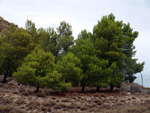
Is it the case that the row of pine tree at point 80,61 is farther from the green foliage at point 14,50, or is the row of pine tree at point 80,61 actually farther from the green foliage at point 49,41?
the green foliage at point 49,41

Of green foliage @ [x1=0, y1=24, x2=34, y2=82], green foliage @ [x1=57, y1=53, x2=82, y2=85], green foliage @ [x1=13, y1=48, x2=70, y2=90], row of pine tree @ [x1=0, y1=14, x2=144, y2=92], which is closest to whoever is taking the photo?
green foliage @ [x1=13, y1=48, x2=70, y2=90]

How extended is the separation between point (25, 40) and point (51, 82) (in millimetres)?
12365

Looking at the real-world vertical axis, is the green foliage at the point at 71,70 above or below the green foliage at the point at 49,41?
below

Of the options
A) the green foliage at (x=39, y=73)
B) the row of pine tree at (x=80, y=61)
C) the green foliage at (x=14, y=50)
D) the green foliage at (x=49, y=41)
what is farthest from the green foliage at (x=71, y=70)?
the green foliage at (x=49, y=41)

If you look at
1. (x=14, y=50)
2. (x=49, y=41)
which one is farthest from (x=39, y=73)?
(x=49, y=41)

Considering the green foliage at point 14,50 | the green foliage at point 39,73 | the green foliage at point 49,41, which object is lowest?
the green foliage at point 39,73

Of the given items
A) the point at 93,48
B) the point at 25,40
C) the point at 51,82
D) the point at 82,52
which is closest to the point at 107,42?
the point at 93,48

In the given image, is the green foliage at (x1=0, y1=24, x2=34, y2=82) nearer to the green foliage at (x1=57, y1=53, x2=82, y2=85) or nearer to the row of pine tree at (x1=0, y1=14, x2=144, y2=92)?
the row of pine tree at (x1=0, y1=14, x2=144, y2=92)

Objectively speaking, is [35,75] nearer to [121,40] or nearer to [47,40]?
[121,40]

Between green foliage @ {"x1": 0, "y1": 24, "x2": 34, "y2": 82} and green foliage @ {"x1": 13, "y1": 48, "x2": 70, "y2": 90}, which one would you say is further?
green foliage @ {"x1": 0, "y1": 24, "x2": 34, "y2": 82}

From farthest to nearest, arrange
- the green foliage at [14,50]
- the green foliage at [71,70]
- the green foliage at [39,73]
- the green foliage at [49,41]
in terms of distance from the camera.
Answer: the green foliage at [49,41]
the green foliage at [14,50]
the green foliage at [71,70]
the green foliage at [39,73]

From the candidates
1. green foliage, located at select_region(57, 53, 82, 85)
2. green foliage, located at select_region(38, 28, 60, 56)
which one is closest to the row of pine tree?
green foliage, located at select_region(57, 53, 82, 85)

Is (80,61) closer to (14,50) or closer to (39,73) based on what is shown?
(39,73)

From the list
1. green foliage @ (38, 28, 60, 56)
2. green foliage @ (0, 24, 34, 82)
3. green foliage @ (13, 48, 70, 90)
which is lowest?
green foliage @ (13, 48, 70, 90)
